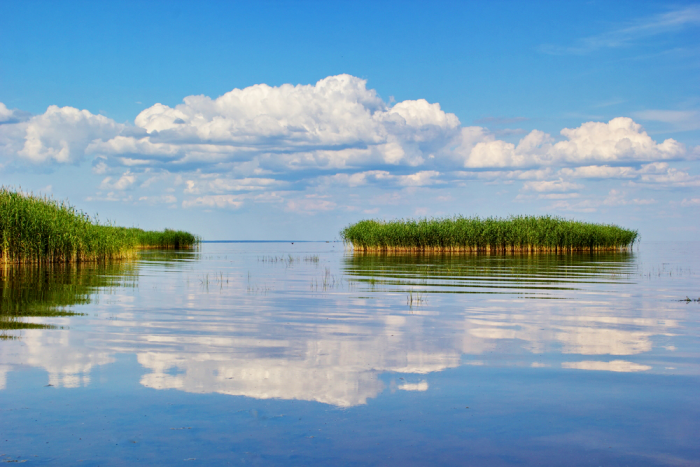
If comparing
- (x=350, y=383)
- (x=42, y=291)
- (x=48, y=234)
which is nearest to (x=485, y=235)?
(x=48, y=234)

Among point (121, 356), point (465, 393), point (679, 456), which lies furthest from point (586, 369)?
point (121, 356)

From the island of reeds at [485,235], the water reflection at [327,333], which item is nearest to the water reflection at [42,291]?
the water reflection at [327,333]

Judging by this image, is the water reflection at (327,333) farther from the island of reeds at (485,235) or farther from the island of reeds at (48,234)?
the island of reeds at (485,235)

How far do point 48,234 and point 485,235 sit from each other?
30.6 metres

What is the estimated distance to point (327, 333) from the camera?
30.0 feet

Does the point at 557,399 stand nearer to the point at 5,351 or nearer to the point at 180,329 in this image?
the point at 180,329

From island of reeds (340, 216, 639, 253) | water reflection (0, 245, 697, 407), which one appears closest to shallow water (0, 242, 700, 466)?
water reflection (0, 245, 697, 407)

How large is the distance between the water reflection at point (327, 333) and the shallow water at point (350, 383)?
1.9 inches

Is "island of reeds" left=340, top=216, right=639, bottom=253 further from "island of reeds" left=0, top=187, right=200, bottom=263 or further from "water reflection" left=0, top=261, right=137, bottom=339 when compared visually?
"water reflection" left=0, top=261, right=137, bottom=339

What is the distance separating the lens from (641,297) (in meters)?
14.4

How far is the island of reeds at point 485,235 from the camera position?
146ft

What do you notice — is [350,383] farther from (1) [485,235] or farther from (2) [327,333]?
(1) [485,235]

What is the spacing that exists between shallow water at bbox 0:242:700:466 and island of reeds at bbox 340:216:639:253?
105ft

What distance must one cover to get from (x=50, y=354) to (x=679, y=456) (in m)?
7.15
